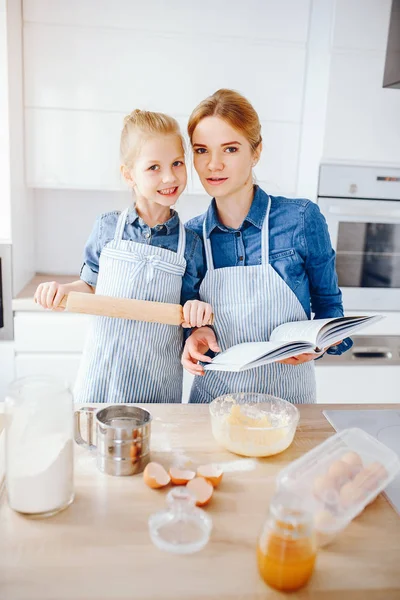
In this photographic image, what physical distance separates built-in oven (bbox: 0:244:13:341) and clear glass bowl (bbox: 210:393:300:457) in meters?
1.40

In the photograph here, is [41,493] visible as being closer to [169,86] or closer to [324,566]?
[324,566]

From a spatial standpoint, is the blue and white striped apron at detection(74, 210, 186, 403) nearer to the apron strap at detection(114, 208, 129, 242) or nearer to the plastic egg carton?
the apron strap at detection(114, 208, 129, 242)

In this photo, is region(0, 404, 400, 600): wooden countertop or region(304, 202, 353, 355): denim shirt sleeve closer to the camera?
region(0, 404, 400, 600): wooden countertop

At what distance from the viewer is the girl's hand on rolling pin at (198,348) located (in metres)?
1.11

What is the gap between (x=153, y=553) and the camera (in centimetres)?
69

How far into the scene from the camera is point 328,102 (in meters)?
2.20

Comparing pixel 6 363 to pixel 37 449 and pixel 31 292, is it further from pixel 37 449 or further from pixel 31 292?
pixel 37 449

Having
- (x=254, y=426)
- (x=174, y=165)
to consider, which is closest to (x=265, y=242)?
(x=174, y=165)

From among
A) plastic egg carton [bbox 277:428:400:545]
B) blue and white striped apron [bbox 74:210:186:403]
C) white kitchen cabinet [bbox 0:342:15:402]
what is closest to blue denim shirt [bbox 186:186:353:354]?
blue and white striped apron [bbox 74:210:186:403]

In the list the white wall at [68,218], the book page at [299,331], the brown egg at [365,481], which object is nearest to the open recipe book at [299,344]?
the book page at [299,331]

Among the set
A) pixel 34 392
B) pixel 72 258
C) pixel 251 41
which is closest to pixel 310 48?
pixel 251 41

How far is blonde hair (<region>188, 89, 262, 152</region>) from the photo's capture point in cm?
119

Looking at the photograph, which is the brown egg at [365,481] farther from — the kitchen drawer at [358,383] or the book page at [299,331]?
the kitchen drawer at [358,383]

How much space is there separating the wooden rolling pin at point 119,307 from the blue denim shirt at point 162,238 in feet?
0.81
